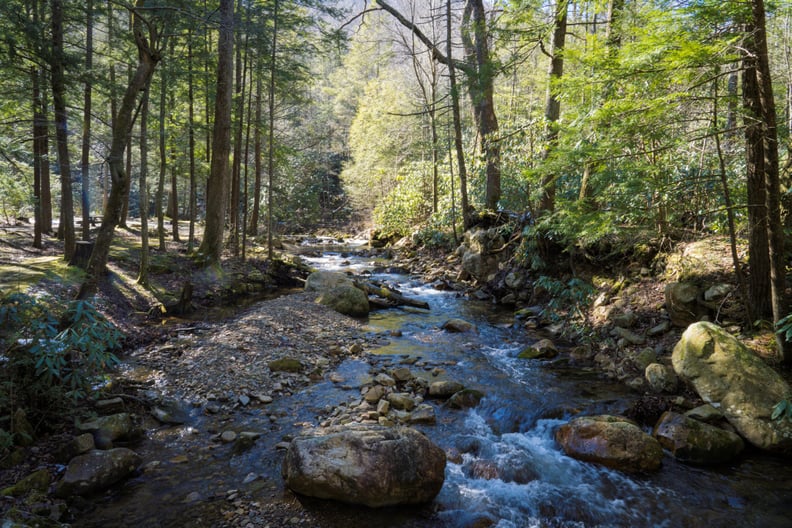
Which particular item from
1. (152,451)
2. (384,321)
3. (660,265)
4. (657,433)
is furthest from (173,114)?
(657,433)

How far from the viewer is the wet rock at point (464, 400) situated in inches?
225

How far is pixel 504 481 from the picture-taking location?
4254 mm

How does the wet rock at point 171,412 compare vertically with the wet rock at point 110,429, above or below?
below

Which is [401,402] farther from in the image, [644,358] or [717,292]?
[717,292]

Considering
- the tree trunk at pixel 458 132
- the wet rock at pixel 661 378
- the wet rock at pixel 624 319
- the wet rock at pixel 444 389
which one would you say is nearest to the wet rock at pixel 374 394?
the wet rock at pixel 444 389

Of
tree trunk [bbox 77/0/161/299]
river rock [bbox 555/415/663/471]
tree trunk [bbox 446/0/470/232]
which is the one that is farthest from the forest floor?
tree trunk [bbox 446/0/470/232]

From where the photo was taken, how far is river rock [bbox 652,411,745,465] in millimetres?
4434

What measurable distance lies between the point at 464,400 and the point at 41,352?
183 inches

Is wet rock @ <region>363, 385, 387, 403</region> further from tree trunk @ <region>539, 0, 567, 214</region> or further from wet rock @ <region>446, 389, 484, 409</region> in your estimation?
tree trunk @ <region>539, 0, 567, 214</region>

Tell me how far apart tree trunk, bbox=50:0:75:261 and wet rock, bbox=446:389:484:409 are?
32.5 feet

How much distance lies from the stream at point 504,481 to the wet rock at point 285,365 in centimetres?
62

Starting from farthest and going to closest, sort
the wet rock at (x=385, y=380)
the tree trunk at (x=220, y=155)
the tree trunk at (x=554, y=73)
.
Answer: the tree trunk at (x=220, y=155)
the tree trunk at (x=554, y=73)
the wet rock at (x=385, y=380)

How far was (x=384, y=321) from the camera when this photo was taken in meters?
9.91

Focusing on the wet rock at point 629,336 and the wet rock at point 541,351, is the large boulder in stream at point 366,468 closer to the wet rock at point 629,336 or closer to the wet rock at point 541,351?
the wet rock at point 541,351
